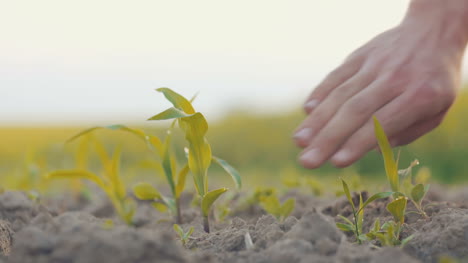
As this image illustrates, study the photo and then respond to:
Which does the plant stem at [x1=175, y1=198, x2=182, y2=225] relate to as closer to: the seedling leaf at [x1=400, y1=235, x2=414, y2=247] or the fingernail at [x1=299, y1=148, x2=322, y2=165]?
the fingernail at [x1=299, y1=148, x2=322, y2=165]

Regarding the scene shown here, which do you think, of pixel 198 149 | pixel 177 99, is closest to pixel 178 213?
pixel 198 149

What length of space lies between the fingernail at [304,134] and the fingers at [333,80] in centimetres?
15

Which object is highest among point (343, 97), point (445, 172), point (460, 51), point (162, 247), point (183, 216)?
point (460, 51)

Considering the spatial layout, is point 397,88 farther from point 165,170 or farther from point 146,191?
point 146,191

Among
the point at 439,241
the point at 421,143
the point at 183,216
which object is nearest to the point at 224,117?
the point at 421,143

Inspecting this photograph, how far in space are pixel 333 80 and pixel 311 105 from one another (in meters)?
0.13

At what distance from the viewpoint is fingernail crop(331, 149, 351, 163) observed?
1862 millimetres

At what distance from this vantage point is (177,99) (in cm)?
162

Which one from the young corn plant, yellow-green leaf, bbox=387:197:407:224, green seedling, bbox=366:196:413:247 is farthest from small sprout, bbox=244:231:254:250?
the young corn plant

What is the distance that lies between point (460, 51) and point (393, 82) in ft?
1.08

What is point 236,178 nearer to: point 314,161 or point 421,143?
point 314,161

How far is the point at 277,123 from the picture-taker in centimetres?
689

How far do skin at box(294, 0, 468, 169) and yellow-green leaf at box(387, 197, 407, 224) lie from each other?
14.0 inches

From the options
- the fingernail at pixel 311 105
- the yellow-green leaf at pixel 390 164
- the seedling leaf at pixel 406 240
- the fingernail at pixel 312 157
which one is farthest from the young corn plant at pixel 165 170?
the seedling leaf at pixel 406 240
